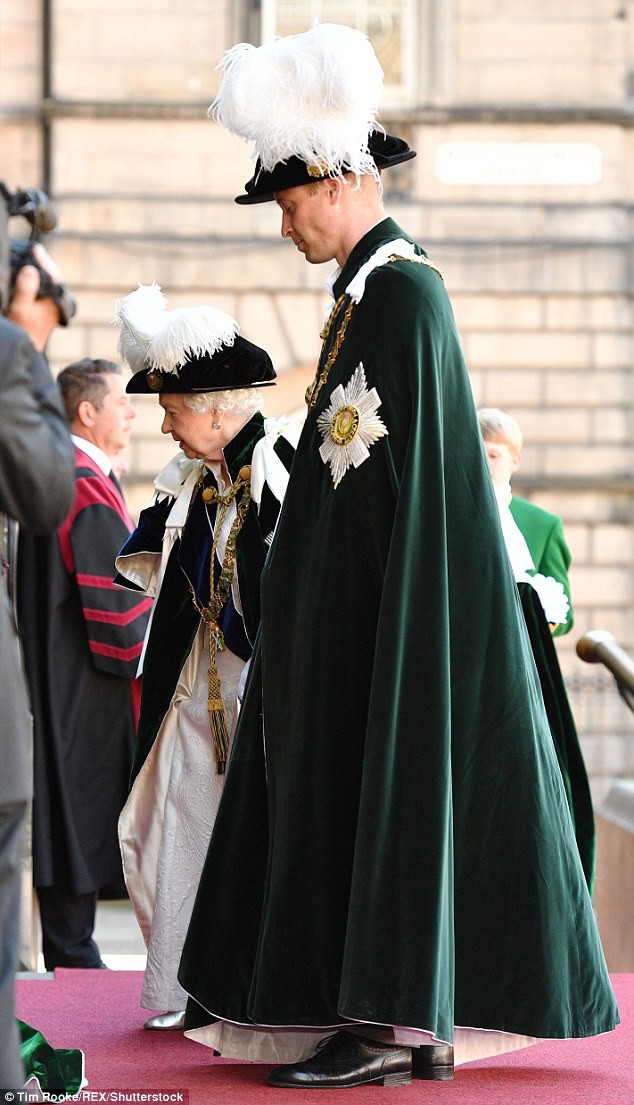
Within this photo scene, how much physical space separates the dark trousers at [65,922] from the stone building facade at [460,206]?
8.79 metres

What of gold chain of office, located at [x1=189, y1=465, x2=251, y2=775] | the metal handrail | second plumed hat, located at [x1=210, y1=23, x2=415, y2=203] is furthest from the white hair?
the metal handrail

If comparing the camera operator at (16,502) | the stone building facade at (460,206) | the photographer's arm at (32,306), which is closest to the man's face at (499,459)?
the photographer's arm at (32,306)

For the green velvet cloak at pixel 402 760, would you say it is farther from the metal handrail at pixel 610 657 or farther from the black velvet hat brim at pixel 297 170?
the metal handrail at pixel 610 657

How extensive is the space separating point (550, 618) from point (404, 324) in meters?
1.80

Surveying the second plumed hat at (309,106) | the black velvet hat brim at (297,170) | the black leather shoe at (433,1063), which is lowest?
the black leather shoe at (433,1063)

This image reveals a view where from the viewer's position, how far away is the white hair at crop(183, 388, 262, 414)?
379cm

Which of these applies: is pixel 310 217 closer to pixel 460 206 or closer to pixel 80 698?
pixel 80 698

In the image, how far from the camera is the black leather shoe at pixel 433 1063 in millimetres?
3025

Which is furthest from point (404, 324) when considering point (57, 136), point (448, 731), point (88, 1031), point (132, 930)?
point (57, 136)

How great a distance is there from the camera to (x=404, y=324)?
9.78 ft

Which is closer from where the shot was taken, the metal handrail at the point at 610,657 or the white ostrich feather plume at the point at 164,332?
the white ostrich feather plume at the point at 164,332

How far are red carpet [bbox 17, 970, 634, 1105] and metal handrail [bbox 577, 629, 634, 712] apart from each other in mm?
979

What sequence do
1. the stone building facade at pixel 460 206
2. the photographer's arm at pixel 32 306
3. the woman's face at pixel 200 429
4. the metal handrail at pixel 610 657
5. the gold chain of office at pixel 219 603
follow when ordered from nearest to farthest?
the photographer's arm at pixel 32 306, the gold chain of office at pixel 219 603, the woman's face at pixel 200 429, the metal handrail at pixel 610 657, the stone building facade at pixel 460 206

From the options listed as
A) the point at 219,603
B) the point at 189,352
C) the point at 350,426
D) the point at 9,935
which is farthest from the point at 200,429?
the point at 9,935
